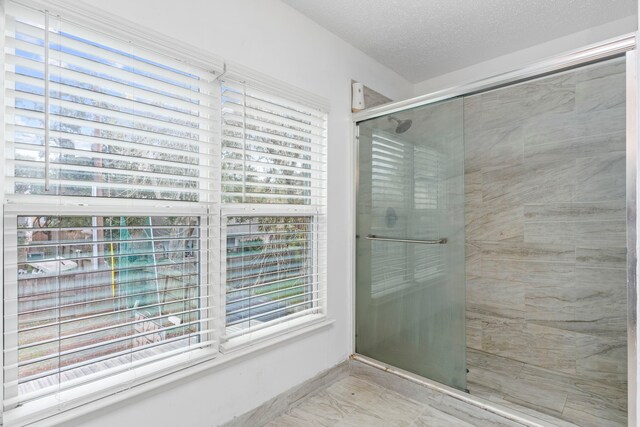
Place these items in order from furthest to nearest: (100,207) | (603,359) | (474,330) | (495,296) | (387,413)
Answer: (474,330)
(495,296)
(603,359)
(387,413)
(100,207)

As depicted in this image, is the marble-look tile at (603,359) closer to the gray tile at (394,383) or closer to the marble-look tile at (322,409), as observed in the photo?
the gray tile at (394,383)

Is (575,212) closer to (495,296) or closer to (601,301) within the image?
(601,301)

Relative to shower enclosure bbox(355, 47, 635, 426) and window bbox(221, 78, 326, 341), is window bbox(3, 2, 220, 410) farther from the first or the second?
shower enclosure bbox(355, 47, 635, 426)

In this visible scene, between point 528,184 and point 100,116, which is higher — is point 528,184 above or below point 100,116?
below

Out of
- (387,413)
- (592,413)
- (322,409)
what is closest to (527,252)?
(592,413)

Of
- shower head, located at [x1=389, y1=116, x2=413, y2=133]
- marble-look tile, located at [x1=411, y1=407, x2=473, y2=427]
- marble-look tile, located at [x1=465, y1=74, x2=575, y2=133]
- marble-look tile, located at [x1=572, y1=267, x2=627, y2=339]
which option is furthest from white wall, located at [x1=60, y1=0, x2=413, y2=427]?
marble-look tile, located at [x1=572, y1=267, x2=627, y2=339]

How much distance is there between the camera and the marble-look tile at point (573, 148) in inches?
81.3

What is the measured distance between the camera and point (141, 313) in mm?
1396

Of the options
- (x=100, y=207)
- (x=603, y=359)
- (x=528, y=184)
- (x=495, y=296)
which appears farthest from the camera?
(x=495, y=296)

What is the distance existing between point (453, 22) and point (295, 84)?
1050mm

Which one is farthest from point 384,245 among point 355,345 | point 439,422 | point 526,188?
point 526,188

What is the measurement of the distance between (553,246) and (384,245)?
1220 mm

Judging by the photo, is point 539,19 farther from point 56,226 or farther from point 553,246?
point 56,226

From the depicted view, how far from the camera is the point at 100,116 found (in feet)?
4.16
